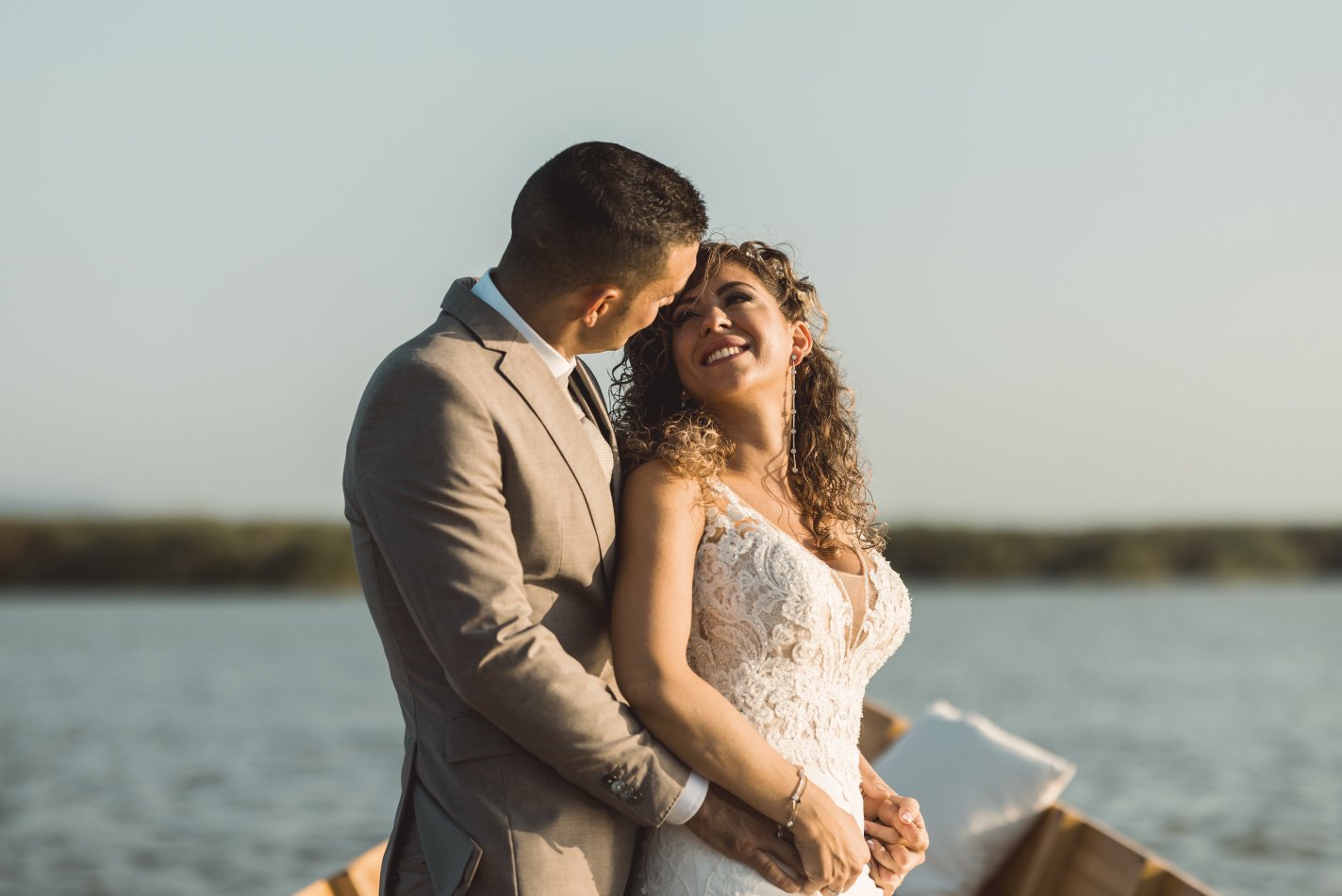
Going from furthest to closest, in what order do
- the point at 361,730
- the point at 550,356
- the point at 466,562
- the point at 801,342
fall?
the point at 361,730 < the point at 801,342 < the point at 550,356 < the point at 466,562

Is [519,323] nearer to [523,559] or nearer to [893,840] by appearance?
[523,559]

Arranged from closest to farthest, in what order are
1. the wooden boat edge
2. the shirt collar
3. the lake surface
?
the shirt collar, the wooden boat edge, the lake surface

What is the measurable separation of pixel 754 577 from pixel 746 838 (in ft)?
1.40

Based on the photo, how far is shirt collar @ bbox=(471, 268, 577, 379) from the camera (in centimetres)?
201

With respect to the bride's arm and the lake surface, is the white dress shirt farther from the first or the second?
the lake surface

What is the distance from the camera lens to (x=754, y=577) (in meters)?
2.26

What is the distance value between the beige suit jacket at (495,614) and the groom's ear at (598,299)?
10 centimetres

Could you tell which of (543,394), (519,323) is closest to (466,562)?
(543,394)

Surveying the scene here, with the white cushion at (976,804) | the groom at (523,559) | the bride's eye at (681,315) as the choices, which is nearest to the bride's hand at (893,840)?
the groom at (523,559)

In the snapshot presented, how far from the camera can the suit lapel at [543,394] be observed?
195 cm

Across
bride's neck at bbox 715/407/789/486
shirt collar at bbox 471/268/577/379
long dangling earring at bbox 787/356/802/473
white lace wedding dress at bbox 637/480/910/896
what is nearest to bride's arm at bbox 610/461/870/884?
white lace wedding dress at bbox 637/480/910/896

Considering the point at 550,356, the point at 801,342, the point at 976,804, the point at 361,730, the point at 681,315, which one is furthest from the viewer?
the point at 361,730

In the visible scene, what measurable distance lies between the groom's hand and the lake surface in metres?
6.72

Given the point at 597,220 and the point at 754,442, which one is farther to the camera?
the point at 754,442
